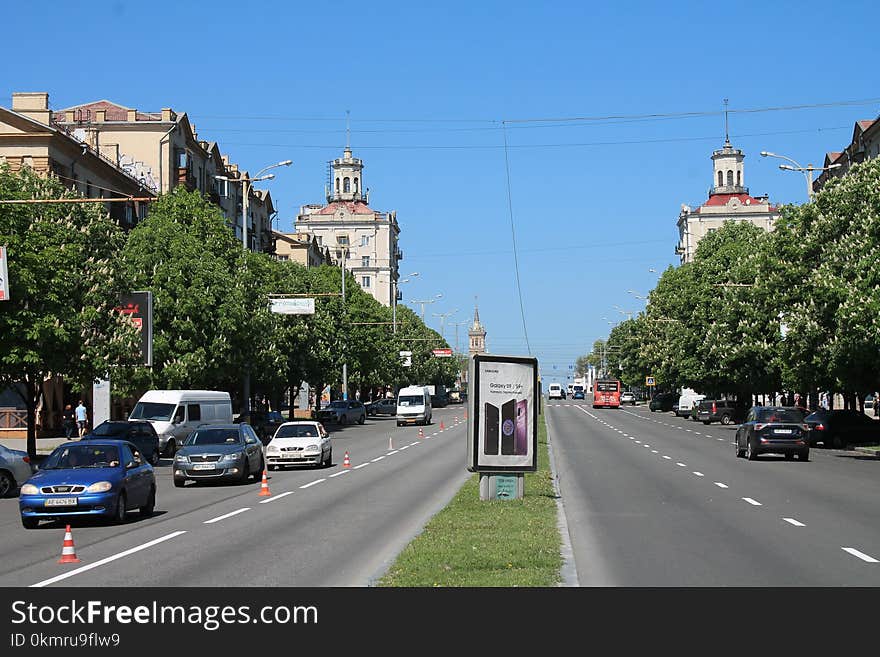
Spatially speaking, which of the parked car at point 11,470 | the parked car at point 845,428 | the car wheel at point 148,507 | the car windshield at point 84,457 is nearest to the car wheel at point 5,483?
the parked car at point 11,470

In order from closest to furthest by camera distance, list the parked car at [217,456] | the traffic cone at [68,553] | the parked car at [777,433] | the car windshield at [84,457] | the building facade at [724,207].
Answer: the traffic cone at [68,553] → the car windshield at [84,457] → the parked car at [217,456] → the parked car at [777,433] → the building facade at [724,207]

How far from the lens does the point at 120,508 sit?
21.0 meters

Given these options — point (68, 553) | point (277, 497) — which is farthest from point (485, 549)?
point (277, 497)

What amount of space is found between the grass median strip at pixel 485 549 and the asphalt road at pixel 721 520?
49 centimetres

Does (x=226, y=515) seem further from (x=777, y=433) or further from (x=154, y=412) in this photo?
(x=154, y=412)

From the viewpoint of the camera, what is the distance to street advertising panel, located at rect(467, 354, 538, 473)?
70.0 feet

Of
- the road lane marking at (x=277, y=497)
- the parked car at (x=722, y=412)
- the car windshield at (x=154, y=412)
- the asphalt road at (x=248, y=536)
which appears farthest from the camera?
the parked car at (x=722, y=412)

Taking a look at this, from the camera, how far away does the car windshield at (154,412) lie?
4691cm

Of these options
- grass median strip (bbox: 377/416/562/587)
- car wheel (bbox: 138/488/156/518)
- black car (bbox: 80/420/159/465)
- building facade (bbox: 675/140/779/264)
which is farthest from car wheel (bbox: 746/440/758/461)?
building facade (bbox: 675/140/779/264)

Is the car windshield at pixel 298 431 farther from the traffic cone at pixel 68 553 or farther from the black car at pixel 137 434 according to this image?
the traffic cone at pixel 68 553

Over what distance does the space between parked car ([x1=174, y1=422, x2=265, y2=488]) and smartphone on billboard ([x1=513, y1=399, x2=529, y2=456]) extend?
36.6 feet

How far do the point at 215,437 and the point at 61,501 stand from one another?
11463mm
